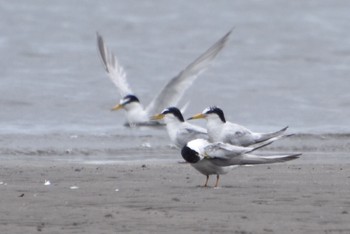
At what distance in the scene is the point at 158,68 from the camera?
1891cm

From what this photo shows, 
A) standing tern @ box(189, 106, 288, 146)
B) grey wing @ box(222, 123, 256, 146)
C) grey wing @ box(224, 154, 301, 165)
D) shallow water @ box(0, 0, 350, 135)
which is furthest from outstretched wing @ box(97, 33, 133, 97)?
grey wing @ box(224, 154, 301, 165)

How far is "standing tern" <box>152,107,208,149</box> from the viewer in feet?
34.3

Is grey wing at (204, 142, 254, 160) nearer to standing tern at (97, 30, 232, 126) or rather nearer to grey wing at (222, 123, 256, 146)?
grey wing at (222, 123, 256, 146)

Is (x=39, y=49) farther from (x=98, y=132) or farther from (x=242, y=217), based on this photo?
(x=242, y=217)

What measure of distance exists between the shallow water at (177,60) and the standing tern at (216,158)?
5071 mm

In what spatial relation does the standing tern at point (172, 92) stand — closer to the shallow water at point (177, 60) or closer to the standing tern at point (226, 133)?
the shallow water at point (177, 60)

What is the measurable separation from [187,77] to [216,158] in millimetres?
6028

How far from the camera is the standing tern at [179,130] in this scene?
34.3 feet

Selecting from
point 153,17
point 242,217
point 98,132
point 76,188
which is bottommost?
point 153,17

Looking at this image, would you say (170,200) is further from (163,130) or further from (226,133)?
(163,130)

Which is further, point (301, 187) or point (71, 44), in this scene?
point (71, 44)

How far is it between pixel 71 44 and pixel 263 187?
1359 cm

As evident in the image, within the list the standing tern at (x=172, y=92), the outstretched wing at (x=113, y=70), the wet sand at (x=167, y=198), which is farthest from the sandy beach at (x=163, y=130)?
the outstretched wing at (x=113, y=70)

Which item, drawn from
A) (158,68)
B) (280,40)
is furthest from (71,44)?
(280,40)
